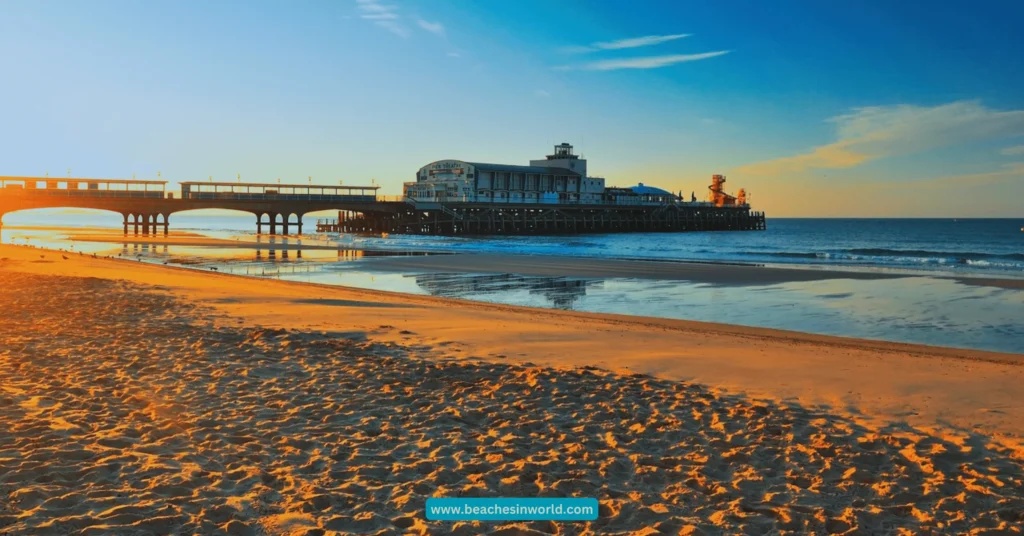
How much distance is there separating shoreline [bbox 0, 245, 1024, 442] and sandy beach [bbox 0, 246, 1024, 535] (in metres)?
0.07

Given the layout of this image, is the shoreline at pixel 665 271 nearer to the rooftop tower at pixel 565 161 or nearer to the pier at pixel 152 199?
the pier at pixel 152 199

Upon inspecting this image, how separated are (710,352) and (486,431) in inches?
215

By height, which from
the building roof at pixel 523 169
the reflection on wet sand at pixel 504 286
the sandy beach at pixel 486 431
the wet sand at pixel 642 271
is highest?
the building roof at pixel 523 169

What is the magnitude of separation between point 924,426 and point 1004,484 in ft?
5.26

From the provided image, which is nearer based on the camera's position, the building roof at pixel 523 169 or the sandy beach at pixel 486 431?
the sandy beach at pixel 486 431

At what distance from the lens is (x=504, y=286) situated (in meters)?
23.1

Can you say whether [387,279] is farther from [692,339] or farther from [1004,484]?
[1004,484]

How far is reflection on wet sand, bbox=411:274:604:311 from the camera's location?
20.2 metres

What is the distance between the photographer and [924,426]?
664 cm

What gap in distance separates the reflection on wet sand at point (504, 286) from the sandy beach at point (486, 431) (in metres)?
8.21

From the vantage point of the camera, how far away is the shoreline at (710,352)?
302 inches

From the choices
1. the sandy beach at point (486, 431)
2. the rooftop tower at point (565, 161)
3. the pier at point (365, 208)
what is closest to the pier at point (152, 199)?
the pier at point (365, 208)

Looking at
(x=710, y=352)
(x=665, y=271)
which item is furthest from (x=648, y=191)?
(x=710, y=352)

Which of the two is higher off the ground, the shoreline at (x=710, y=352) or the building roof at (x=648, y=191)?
the building roof at (x=648, y=191)
